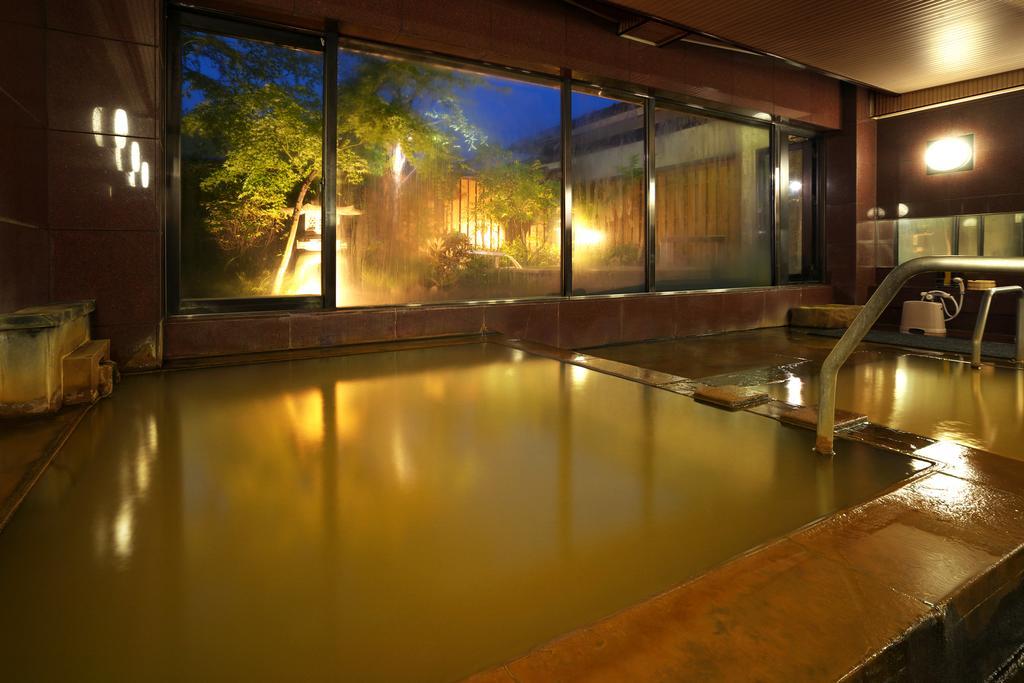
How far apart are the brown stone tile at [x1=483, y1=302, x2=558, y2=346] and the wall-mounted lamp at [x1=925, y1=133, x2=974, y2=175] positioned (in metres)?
6.06

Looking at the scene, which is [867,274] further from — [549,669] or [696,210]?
[549,669]

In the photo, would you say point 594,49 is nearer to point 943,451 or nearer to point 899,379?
point 899,379

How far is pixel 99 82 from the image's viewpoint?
3.80 metres

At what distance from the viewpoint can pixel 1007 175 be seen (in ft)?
25.0

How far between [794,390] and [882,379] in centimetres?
91

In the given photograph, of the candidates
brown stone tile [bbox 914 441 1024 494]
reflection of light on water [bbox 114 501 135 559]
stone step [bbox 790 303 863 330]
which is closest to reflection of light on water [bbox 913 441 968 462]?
brown stone tile [bbox 914 441 1024 494]

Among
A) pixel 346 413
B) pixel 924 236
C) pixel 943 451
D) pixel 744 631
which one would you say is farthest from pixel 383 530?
pixel 924 236

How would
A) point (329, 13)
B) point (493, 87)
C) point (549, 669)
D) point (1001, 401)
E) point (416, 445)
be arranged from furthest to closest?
point (493, 87)
point (329, 13)
point (1001, 401)
point (416, 445)
point (549, 669)

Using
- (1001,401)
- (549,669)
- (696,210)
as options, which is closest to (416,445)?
(549,669)

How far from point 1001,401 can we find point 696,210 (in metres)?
4.26

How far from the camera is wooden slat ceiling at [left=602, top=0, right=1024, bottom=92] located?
520 cm

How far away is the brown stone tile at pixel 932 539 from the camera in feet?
4.54

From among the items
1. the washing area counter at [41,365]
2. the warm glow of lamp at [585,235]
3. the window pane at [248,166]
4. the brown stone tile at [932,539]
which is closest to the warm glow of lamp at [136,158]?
the window pane at [248,166]

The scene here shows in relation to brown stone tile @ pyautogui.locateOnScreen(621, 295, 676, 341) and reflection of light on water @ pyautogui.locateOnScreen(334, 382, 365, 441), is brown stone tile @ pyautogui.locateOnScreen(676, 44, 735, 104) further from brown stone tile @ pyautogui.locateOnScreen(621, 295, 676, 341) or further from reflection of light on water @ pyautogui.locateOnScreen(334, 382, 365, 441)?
reflection of light on water @ pyautogui.locateOnScreen(334, 382, 365, 441)
